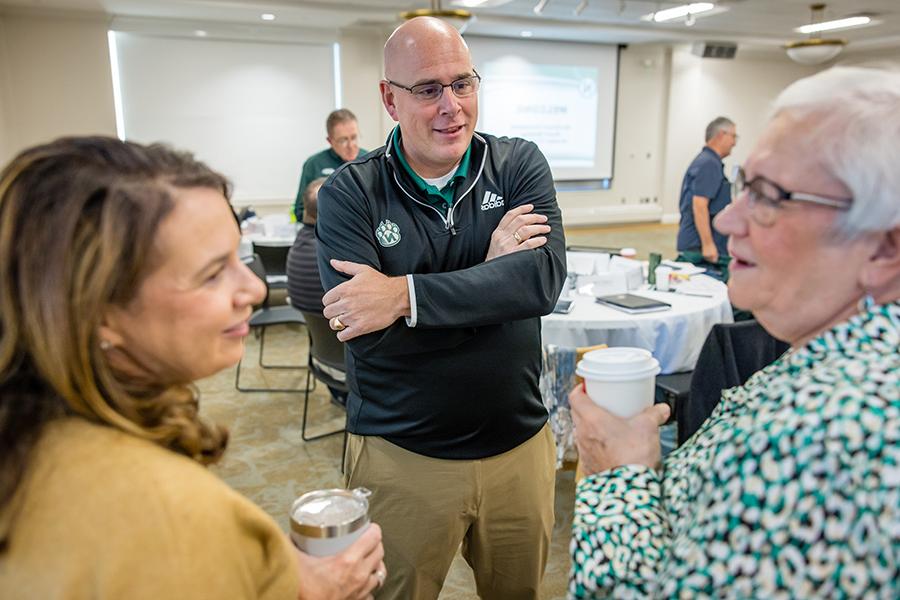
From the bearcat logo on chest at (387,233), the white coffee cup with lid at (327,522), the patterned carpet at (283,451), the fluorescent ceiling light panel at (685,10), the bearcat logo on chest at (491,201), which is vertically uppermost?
the fluorescent ceiling light panel at (685,10)

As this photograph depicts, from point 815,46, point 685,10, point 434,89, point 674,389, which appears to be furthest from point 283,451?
point 815,46

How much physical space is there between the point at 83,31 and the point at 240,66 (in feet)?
6.31

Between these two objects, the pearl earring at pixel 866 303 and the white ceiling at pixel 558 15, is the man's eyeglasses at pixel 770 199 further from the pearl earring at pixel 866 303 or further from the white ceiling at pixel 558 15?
the white ceiling at pixel 558 15

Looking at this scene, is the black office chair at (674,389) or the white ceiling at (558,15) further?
the white ceiling at (558,15)

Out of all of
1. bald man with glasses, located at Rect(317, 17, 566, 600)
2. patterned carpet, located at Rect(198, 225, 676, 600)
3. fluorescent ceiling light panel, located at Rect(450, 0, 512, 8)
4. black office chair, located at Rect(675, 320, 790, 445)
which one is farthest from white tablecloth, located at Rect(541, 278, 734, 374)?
fluorescent ceiling light panel, located at Rect(450, 0, 512, 8)

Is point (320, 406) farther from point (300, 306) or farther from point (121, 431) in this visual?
point (121, 431)

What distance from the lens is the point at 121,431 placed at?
79 centimetres

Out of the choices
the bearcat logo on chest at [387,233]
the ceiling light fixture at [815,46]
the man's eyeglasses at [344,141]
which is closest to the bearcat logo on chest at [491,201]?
the bearcat logo on chest at [387,233]

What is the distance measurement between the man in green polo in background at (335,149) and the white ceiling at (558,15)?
354 cm

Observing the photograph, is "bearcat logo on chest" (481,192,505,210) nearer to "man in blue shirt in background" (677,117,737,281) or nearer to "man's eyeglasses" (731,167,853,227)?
"man's eyeglasses" (731,167,853,227)

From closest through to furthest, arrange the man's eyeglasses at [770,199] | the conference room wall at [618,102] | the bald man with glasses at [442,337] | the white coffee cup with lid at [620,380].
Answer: the man's eyeglasses at [770,199], the white coffee cup with lid at [620,380], the bald man with glasses at [442,337], the conference room wall at [618,102]

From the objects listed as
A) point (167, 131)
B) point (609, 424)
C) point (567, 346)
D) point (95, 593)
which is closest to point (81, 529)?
point (95, 593)

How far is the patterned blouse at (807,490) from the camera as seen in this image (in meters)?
0.74

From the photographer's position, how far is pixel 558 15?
30.2ft
